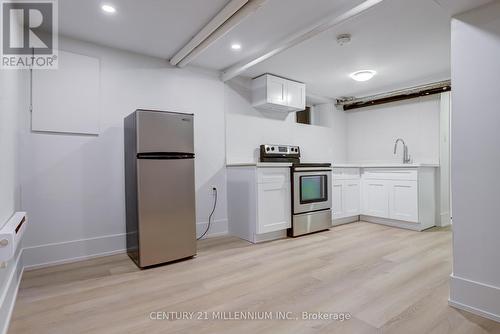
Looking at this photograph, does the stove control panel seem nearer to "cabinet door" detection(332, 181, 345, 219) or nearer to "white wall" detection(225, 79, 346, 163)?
"white wall" detection(225, 79, 346, 163)

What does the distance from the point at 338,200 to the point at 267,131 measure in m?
1.56

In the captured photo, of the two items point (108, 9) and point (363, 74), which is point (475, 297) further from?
point (108, 9)

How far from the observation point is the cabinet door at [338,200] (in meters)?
4.11

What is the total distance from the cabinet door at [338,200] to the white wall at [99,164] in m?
1.94

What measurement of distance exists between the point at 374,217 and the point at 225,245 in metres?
2.62

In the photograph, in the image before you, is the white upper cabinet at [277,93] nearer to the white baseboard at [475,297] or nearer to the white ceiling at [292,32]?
the white ceiling at [292,32]

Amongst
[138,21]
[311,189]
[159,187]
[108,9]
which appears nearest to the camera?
[108,9]

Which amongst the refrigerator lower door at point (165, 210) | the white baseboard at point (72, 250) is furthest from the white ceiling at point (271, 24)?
the white baseboard at point (72, 250)

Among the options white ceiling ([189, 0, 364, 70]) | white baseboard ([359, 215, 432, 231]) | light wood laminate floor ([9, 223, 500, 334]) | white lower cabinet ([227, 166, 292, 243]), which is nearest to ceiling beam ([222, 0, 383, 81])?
white ceiling ([189, 0, 364, 70])

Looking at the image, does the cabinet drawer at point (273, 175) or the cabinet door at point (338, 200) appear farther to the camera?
the cabinet door at point (338, 200)

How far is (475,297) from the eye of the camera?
168 centimetres

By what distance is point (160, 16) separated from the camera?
237cm

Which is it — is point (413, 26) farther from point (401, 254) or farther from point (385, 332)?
point (385, 332)

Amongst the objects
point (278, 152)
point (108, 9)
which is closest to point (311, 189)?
point (278, 152)
